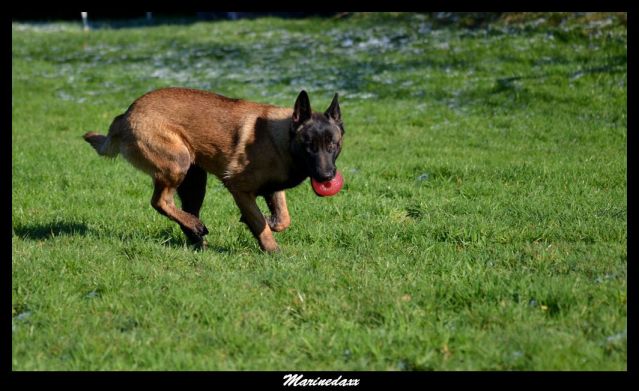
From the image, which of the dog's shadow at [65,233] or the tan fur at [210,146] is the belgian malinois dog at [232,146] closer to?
the tan fur at [210,146]

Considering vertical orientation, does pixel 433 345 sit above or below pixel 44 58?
below

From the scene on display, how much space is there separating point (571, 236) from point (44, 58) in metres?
21.1

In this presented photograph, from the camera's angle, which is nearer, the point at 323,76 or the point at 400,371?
the point at 400,371

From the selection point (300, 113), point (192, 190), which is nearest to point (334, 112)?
point (300, 113)

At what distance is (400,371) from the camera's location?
4.58 metres

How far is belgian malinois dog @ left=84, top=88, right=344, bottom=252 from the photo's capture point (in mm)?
7223

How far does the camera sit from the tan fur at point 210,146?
7.36m

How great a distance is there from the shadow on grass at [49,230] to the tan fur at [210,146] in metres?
0.97

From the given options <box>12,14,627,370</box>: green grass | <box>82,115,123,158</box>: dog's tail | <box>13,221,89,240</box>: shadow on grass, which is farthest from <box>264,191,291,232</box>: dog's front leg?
<box>13,221,89,240</box>: shadow on grass

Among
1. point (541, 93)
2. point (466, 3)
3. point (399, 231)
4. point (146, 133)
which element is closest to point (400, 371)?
point (399, 231)

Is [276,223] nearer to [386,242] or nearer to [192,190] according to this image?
[192,190]

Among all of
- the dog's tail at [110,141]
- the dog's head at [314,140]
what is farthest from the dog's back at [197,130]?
the dog's head at [314,140]

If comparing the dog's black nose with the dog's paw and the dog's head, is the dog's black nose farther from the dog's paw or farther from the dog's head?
the dog's paw
